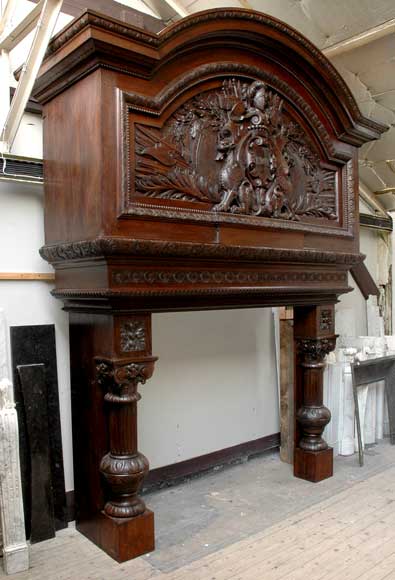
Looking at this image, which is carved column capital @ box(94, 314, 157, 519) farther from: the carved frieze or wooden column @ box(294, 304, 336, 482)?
wooden column @ box(294, 304, 336, 482)

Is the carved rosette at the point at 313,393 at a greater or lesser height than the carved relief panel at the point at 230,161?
lesser

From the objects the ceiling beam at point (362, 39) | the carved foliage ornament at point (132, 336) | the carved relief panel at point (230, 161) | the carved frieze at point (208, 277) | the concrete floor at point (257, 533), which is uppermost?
the ceiling beam at point (362, 39)

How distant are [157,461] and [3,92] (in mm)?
2075

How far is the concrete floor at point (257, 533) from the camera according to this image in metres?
2.04

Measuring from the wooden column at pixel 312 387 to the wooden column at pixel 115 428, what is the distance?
3.84ft

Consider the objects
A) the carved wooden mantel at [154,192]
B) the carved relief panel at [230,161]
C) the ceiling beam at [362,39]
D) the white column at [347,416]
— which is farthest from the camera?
the white column at [347,416]

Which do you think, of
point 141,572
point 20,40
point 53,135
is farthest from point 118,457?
point 20,40

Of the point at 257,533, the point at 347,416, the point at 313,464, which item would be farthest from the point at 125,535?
the point at 347,416

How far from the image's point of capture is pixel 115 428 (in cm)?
210

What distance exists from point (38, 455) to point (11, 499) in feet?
0.87

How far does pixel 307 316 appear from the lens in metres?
2.97

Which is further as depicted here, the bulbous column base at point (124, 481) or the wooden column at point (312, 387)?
the wooden column at point (312, 387)

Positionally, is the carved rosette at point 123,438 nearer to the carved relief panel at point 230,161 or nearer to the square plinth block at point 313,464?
the carved relief panel at point 230,161

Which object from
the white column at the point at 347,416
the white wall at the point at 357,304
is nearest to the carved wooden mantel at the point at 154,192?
the white column at the point at 347,416
